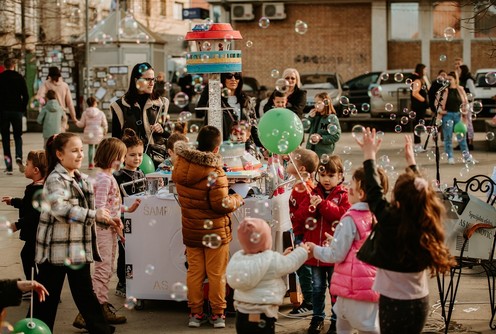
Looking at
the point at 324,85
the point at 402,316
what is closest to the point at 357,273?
the point at 402,316

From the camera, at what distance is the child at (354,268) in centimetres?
538

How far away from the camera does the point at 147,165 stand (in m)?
8.38

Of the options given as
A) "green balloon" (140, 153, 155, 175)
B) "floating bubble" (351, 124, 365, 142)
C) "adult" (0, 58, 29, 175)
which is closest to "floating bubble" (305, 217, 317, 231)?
"floating bubble" (351, 124, 365, 142)

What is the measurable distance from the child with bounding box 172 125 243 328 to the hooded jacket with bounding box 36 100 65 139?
10026mm

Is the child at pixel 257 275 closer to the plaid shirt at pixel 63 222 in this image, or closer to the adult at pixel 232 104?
the plaid shirt at pixel 63 222

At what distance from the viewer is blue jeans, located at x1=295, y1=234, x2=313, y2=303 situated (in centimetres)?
696

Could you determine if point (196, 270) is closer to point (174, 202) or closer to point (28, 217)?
point (174, 202)

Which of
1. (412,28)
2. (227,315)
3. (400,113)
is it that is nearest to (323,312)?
(227,315)

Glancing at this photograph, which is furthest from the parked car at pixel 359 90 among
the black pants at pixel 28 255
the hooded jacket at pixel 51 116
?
the black pants at pixel 28 255

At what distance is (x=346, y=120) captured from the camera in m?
25.6

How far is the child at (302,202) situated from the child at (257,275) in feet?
4.75

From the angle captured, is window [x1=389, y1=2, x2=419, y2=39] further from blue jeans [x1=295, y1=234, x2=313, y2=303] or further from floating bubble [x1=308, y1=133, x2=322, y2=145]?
blue jeans [x1=295, y1=234, x2=313, y2=303]

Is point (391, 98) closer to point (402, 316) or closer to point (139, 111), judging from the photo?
point (139, 111)

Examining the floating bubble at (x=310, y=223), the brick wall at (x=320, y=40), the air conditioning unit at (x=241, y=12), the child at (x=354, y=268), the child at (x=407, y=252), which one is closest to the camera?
the child at (x=407, y=252)
